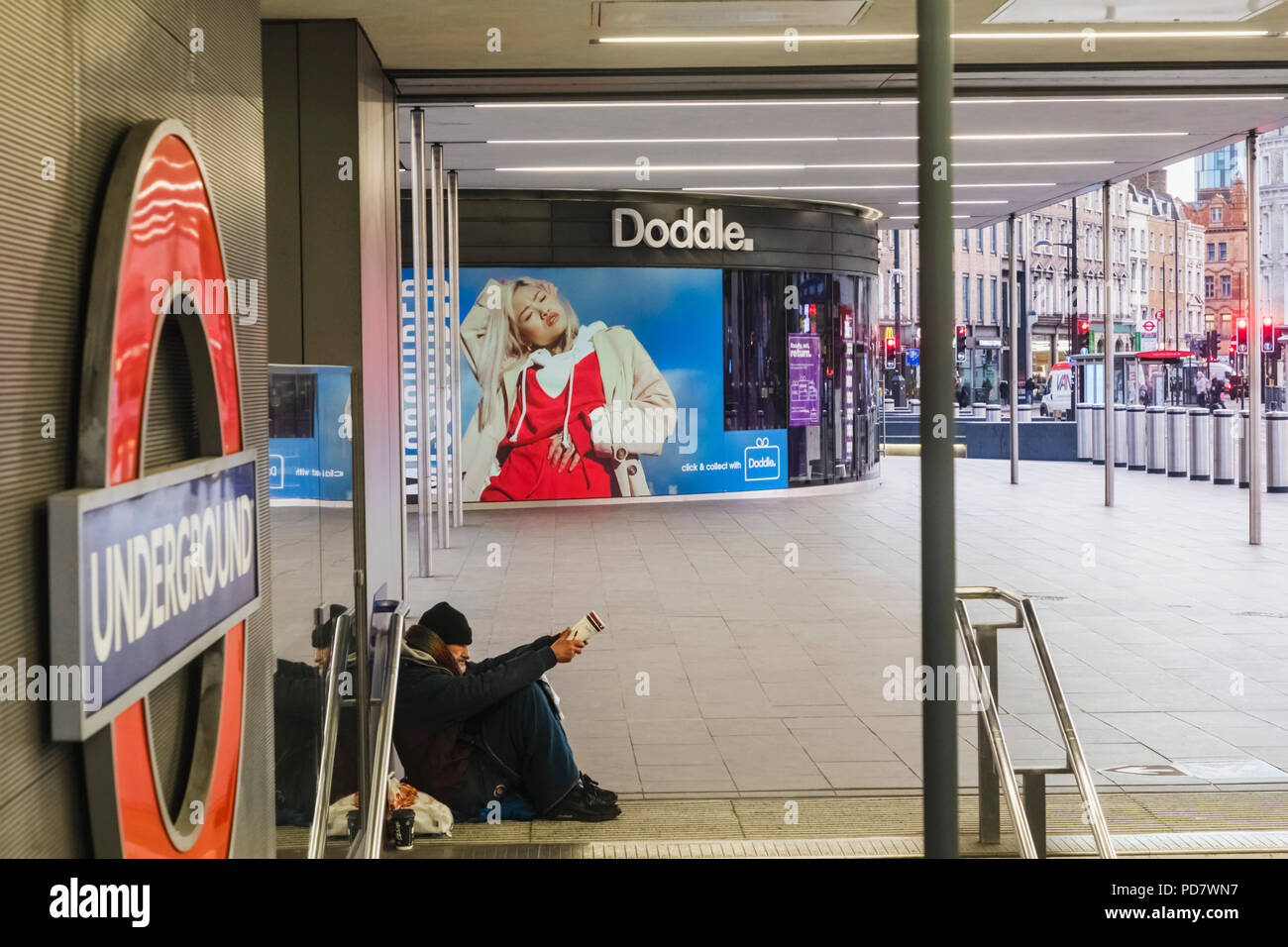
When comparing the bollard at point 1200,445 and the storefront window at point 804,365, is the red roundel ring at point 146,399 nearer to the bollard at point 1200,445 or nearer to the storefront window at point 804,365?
the storefront window at point 804,365

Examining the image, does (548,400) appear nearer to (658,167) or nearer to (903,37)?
(658,167)

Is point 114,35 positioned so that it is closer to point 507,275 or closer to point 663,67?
point 663,67

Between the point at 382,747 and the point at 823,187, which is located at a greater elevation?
the point at 823,187

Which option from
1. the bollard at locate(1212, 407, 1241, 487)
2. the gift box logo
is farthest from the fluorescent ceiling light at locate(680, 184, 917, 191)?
the bollard at locate(1212, 407, 1241, 487)

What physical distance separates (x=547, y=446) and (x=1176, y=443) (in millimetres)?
10717

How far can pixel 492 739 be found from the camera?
566 cm

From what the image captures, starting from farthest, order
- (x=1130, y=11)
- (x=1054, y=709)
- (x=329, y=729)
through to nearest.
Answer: (x=1130, y=11) < (x=1054, y=709) < (x=329, y=729)

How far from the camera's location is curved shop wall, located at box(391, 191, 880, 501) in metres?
17.8

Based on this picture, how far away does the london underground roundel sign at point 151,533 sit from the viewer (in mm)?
2104

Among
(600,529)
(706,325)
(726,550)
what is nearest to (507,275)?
(706,325)

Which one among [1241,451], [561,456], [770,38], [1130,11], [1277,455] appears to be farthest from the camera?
[1241,451]

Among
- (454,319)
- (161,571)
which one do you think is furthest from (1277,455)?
(161,571)

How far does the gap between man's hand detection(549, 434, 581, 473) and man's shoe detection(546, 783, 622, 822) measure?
41.1 ft

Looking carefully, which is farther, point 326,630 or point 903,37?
point 903,37
